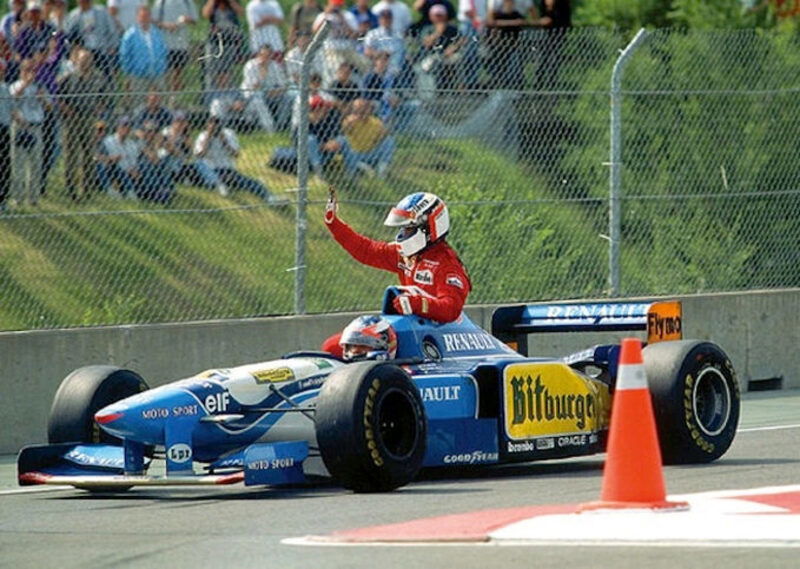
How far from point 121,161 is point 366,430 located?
4.70m

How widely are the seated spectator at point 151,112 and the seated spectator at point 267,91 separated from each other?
0.65 meters

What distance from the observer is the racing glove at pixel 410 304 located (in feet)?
38.3

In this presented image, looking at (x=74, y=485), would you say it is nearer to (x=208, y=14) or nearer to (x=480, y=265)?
(x=480, y=265)

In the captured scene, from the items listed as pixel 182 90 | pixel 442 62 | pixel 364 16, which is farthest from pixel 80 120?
pixel 364 16

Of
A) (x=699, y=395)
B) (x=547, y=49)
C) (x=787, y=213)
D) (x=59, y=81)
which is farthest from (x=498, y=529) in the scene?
(x=787, y=213)

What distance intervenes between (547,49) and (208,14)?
4503mm

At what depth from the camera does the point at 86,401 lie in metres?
11.4

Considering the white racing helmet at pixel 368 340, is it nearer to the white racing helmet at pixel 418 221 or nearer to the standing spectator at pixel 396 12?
the white racing helmet at pixel 418 221

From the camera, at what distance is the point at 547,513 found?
356 inches

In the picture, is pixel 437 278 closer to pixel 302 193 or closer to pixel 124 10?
pixel 302 193

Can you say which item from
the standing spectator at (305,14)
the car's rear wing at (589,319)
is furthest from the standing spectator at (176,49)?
the car's rear wing at (589,319)

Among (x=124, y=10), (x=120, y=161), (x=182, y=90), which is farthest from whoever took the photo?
(x=124, y=10)

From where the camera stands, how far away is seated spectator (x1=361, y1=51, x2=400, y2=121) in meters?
15.3

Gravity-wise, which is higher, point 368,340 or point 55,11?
point 55,11
